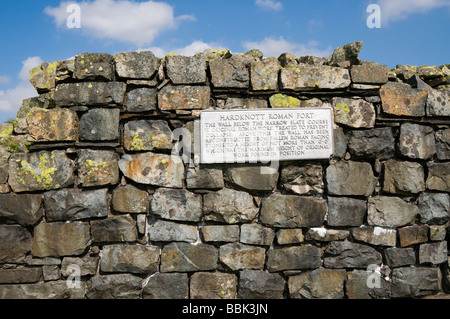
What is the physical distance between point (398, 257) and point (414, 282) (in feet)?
1.27

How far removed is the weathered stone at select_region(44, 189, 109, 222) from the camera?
11.8 feet

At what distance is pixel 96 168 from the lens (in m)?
3.58

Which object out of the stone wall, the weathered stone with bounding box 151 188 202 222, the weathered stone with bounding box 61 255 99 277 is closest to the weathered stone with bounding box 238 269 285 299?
the stone wall

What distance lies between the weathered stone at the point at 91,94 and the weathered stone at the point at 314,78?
75.5 inches

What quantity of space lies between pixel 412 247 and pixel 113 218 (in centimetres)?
364

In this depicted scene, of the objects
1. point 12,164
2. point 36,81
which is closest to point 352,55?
point 36,81

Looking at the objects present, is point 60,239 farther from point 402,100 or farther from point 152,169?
point 402,100

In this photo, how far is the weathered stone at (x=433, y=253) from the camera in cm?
389

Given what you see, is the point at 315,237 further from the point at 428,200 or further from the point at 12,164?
the point at 12,164

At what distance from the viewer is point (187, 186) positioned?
3.65 meters

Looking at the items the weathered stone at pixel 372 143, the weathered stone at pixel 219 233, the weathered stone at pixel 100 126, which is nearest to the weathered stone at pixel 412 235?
the weathered stone at pixel 372 143

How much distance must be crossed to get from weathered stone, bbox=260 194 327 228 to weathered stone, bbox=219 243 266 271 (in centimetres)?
38

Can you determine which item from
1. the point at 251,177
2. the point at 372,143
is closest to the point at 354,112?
the point at 372,143

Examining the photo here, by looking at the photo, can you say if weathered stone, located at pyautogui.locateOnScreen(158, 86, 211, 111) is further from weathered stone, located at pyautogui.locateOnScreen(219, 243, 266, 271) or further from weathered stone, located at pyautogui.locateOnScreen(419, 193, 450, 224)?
weathered stone, located at pyautogui.locateOnScreen(419, 193, 450, 224)
